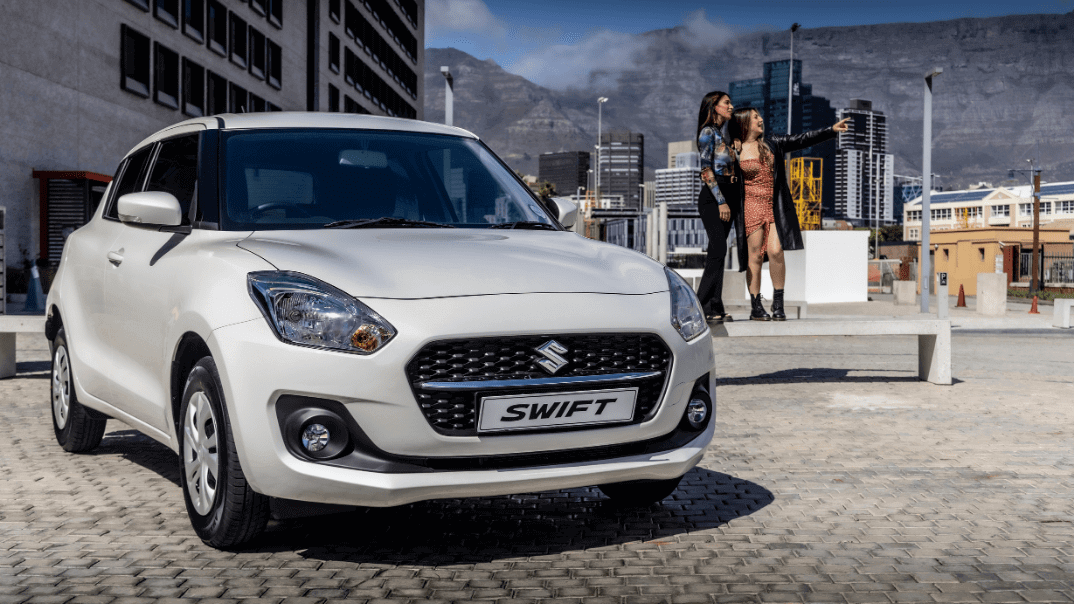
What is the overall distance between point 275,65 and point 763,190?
1600 inches

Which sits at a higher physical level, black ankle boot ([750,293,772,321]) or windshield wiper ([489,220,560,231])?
windshield wiper ([489,220,560,231])

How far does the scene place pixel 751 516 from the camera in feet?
→ 15.1

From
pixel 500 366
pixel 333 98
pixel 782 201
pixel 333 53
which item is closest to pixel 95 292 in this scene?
pixel 500 366

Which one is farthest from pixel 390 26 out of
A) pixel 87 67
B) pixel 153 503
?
pixel 153 503

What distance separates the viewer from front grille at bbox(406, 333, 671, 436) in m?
3.49

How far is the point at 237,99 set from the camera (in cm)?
4047

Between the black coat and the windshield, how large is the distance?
12.4 feet

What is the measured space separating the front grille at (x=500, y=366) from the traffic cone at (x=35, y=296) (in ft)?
73.7

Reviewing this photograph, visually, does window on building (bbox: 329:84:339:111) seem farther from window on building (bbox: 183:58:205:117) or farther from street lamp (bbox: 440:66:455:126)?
street lamp (bbox: 440:66:455:126)

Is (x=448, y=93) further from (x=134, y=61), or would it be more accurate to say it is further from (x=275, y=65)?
(x=275, y=65)

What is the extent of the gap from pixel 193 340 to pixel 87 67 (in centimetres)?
2739

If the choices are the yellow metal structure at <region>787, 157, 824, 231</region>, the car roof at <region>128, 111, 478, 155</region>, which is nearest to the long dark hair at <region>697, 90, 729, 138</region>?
the car roof at <region>128, 111, 478, 155</region>

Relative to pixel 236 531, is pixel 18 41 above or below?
above

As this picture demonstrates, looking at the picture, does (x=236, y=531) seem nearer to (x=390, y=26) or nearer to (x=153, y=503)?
(x=153, y=503)
